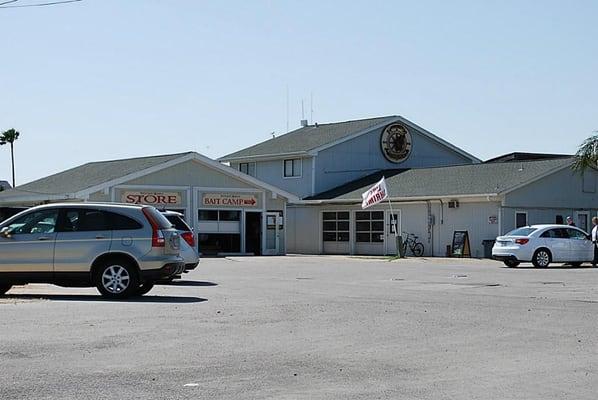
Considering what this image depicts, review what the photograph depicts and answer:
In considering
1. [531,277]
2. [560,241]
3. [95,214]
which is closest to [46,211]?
[95,214]

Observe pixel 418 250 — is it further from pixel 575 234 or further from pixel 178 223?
pixel 178 223

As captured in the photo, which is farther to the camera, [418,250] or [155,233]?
[418,250]

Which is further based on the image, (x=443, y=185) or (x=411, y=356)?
(x=443, y=185)

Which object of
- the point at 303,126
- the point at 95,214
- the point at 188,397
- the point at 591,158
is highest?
the point at 303,126

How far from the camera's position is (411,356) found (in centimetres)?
1081

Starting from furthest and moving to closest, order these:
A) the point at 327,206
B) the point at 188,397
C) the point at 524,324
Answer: the point at 327,206
the point at 524,324
the point at 188,397

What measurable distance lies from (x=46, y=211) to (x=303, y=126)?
41951mm

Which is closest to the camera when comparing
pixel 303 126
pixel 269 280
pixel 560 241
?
pixel 269 280

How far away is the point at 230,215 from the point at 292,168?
7759mm

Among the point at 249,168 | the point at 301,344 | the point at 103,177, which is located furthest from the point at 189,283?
the point at 249,168

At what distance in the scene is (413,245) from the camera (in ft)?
142

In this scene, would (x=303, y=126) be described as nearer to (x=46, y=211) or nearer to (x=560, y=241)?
(x=560, y=241)

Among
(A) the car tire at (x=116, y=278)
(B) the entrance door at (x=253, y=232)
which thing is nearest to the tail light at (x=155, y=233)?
(A) the car tire at (x=116, y=278)

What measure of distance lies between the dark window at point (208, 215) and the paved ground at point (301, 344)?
2337 centimetres
